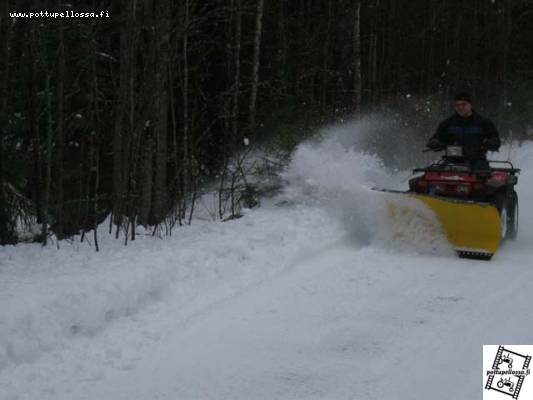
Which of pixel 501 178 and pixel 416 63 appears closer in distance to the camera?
pixel 501 178

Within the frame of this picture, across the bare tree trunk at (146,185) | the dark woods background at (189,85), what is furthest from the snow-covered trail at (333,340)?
the bare tree trunk at (146,185)

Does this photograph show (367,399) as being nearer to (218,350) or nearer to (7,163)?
(218,350)

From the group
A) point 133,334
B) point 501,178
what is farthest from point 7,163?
point 501,178

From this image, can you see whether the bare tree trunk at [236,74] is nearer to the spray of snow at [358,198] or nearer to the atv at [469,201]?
the spray of snow at [358,198]

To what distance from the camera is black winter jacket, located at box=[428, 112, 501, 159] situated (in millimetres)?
9086

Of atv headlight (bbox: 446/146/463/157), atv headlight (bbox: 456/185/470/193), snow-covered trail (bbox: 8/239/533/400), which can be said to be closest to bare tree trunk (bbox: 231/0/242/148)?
atv headlight (bbox: 446/146/463/157)

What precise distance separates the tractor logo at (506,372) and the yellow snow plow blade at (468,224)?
3167 millimetres

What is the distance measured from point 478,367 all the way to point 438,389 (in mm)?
508

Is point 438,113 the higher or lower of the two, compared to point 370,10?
lower

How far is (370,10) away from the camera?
880 inches

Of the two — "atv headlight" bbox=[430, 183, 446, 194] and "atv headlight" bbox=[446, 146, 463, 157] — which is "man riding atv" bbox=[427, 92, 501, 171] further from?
"atv headlight" bbox=[430, 183, 446, 194]

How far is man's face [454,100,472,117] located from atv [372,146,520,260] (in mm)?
549

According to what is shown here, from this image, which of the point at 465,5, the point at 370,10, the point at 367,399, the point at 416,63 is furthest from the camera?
the point at 465,5

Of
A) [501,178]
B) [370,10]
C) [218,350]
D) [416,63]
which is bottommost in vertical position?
[218,350]
